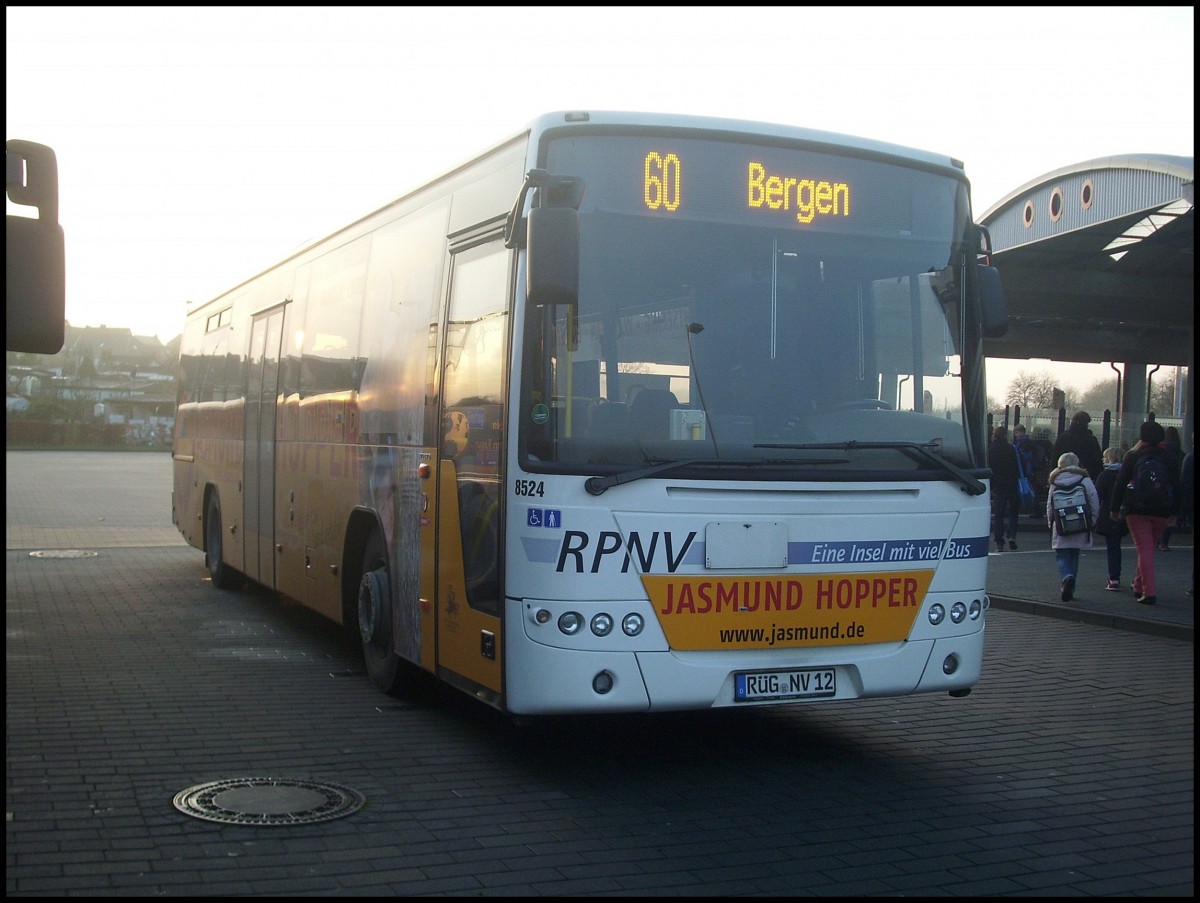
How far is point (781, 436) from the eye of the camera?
22.1 ft

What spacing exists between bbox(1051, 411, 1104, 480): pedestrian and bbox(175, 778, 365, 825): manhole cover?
1545 centimetres

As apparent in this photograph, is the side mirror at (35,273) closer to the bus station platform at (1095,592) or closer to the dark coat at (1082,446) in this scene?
the bus station platform at (1095,592)

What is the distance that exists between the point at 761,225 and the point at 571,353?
1.25m

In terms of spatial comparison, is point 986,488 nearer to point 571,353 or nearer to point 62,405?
point 571,353

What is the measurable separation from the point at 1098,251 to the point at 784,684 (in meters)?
19.7

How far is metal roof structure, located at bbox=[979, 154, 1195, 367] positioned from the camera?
2234 cm

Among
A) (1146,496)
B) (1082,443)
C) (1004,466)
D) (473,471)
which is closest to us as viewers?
(473,471)

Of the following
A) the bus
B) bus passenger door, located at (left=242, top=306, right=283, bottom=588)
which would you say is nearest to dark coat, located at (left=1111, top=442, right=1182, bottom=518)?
the bus

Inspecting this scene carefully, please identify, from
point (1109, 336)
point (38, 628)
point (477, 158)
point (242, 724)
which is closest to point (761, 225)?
point (477, 158)

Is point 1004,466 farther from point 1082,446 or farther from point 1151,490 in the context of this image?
point 1151,490

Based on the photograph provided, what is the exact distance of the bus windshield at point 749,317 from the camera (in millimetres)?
6520

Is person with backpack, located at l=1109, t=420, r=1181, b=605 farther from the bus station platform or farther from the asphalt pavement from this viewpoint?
the asphalt pavement

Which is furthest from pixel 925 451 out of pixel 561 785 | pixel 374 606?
pixel 374 606

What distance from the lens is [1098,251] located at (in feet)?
79.0
